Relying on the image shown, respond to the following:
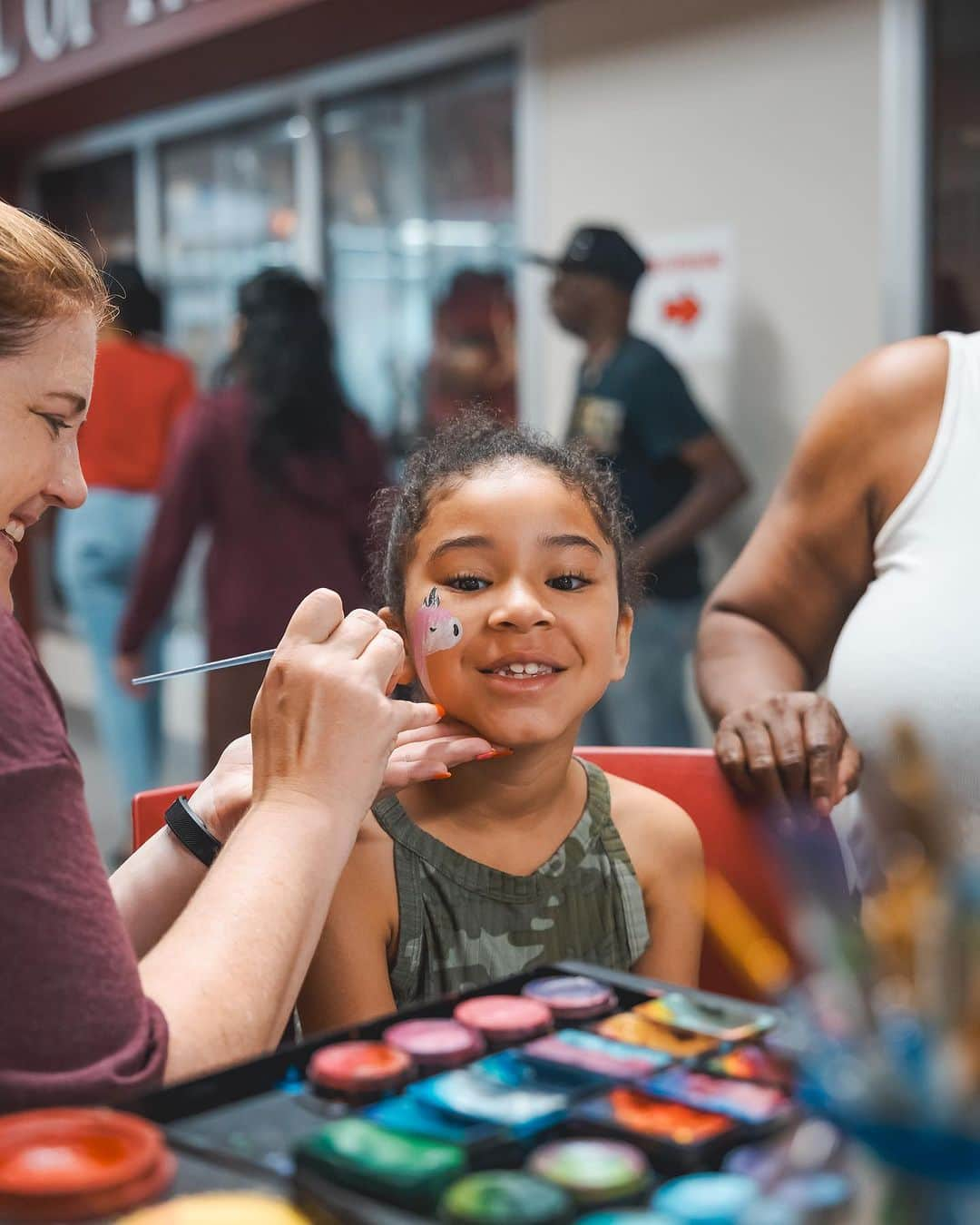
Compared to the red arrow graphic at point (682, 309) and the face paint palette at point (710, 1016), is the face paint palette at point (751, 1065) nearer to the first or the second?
the face paint palette at point (710, 1016)

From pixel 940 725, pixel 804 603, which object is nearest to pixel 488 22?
pixel 804 603

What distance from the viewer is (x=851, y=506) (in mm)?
1492

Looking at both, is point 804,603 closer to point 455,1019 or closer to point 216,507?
point 455,1019

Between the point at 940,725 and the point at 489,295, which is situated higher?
the point at 489,295

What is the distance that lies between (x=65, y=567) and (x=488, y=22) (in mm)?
2042

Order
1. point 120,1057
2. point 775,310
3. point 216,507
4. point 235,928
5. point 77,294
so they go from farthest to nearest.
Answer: point 775,310, point 216,507, point 77,294, point 235,928, point 120,1057

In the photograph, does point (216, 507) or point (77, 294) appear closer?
point (77, 294)

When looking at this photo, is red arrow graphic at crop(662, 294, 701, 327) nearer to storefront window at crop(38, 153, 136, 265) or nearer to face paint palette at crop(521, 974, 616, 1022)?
face paint palette at crop(521, 974, 616, 1022)

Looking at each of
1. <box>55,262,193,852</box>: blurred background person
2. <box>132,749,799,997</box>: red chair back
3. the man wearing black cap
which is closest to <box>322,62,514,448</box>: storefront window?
<box>55,262,193,852</box>: blurred background person

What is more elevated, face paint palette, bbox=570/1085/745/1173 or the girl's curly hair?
the girl's curly hair

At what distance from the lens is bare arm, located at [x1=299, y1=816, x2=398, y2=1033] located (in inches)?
47.3

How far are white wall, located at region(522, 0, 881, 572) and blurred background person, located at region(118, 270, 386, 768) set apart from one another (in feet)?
3.42

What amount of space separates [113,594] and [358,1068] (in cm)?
379

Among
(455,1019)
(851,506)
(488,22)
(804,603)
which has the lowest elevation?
(455,1019)
